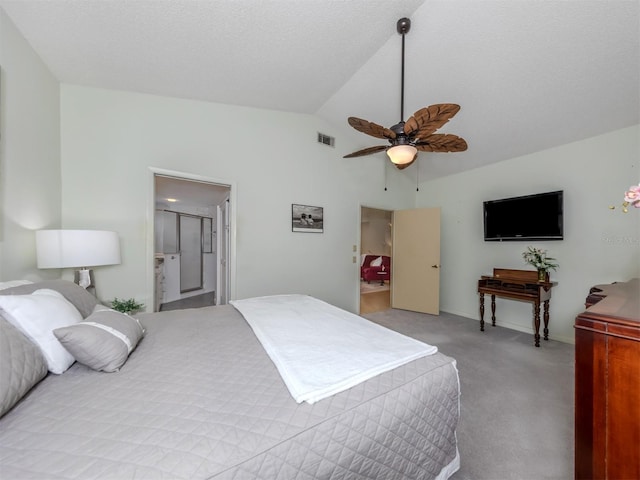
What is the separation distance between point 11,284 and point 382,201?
416 cm

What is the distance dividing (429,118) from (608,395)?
61.0 inches

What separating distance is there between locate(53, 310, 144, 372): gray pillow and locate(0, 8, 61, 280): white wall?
1095 mm

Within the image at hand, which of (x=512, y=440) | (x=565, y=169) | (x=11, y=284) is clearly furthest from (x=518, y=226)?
(x=11, y=284)

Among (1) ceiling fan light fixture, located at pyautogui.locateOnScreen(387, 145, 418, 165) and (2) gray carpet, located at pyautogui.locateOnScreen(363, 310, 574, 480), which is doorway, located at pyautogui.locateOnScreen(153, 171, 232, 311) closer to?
(1) ceiling fan light fixture, located at pyautogui.locateOnScreen(387, 145, 418, 165)

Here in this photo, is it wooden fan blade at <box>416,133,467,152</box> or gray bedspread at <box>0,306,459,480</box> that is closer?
gray bedspread at <box>0,306,459,480</box>

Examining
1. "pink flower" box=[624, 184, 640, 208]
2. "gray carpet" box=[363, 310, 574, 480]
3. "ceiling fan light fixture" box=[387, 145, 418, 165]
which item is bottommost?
"gray carpet" box=[363, 310, 574, 480]

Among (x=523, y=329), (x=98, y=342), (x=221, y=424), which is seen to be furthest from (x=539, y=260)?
(x=98, y=342)

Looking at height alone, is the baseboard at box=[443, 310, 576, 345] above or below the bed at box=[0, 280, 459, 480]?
below

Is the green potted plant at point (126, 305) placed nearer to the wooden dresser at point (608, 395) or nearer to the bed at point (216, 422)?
the bed at point (216, 422)

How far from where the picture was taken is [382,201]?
4.28m

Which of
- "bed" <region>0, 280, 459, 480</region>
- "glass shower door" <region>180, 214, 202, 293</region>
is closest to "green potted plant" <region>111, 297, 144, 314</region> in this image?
"bed" <region>0, 280, 459, 480</region>

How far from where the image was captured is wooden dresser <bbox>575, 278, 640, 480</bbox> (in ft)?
2.42

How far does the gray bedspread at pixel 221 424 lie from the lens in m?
0.59

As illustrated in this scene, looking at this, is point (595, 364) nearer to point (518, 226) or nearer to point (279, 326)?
point (279, 326)
